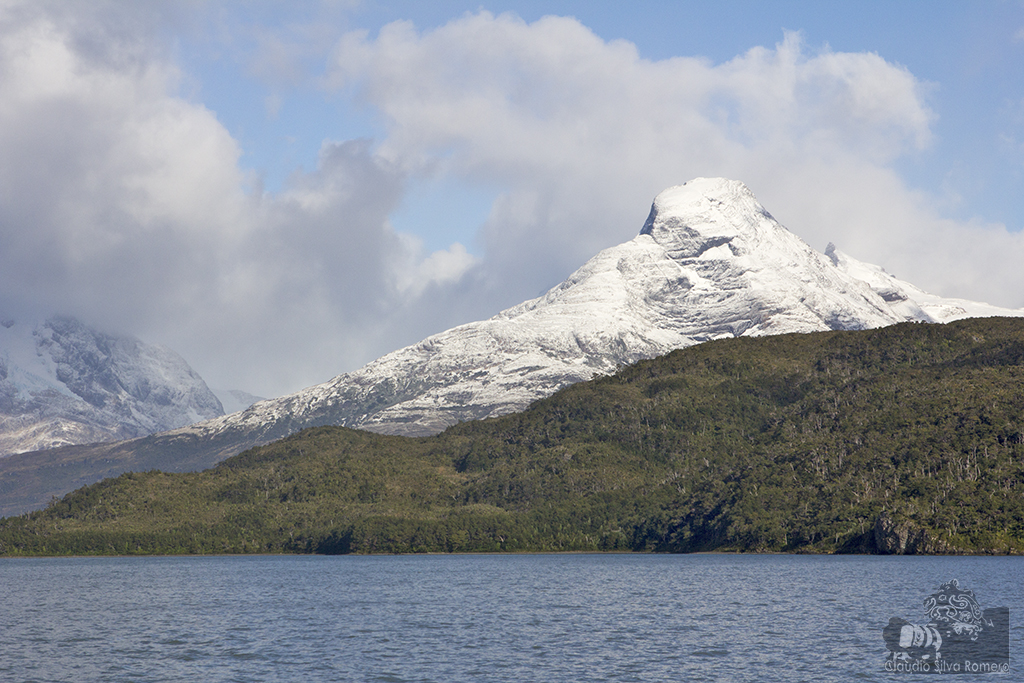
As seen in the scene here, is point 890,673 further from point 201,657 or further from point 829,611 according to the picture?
point 201,657

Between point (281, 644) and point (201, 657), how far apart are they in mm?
12904

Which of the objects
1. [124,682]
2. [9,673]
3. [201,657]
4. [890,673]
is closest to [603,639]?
[890,673]

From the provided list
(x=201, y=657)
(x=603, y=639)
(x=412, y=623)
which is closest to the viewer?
(x=201, y=657)

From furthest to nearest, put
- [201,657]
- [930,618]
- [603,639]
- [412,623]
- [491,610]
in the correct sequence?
[491,610] → [412,623] → [930,618] → [603,639] → [201,657]

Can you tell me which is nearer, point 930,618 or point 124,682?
point 124,682

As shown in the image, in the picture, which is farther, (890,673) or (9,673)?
(9,673)

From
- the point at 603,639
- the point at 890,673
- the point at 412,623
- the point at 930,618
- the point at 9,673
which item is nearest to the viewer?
the point at 890,673

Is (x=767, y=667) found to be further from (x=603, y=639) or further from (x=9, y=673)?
(x=9, y=673)

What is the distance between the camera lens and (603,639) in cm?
13788

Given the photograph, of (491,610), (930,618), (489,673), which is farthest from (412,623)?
(930,618)

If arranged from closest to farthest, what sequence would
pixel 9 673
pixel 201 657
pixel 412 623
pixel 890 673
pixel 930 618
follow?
pixel 890 673 < pixel 9 673 < pixel 201 657 < pixel 930 618 < pixel 412 623

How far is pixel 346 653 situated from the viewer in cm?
12962

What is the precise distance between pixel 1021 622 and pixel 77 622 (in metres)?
135

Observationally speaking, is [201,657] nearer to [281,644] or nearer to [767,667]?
[281,644]
